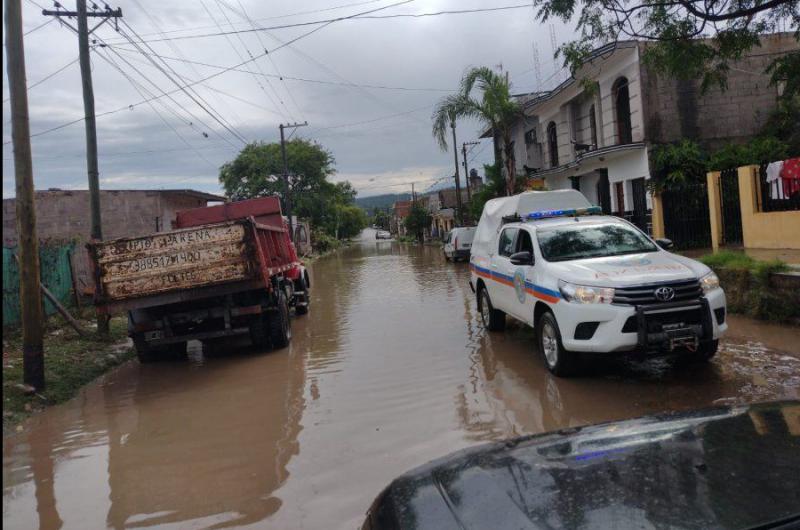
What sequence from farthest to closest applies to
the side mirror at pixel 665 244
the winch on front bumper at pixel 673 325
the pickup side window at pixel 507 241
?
the pickup side window at pixel 507 241 < the side mirror at pixel 665 244 < the winch on front bumper at pixel 673 325

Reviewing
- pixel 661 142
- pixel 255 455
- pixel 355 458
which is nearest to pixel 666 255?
pixel 355 458

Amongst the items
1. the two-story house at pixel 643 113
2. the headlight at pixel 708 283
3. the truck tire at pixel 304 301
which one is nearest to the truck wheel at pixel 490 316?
the headlight at pixel 708 283

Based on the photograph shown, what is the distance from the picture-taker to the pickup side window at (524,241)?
8.32 metres

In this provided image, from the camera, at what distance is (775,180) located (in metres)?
12.8

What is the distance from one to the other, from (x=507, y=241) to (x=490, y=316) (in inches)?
55.3

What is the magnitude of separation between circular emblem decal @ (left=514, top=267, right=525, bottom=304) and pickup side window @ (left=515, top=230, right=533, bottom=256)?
1.18ft

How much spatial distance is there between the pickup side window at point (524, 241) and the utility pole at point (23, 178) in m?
6.05

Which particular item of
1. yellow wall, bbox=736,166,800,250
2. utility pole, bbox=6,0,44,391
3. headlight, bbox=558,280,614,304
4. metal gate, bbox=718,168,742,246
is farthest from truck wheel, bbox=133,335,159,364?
metal gate, bbox=718,168,742,246

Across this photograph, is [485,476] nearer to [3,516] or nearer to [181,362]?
[3,516]

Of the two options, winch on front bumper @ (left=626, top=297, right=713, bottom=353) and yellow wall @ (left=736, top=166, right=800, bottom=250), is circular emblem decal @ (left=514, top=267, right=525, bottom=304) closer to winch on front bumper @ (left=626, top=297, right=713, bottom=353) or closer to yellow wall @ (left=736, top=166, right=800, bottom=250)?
winch on front bumper @ (left=626, top=297, right=713, bottom=353)

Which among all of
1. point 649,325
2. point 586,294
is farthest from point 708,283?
point 586,294

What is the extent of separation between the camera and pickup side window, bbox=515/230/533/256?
8319 mm

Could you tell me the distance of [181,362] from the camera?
33.2 ft

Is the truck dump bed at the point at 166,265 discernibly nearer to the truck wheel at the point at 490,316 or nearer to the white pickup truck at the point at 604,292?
the truck wheel at the point at 490,316
